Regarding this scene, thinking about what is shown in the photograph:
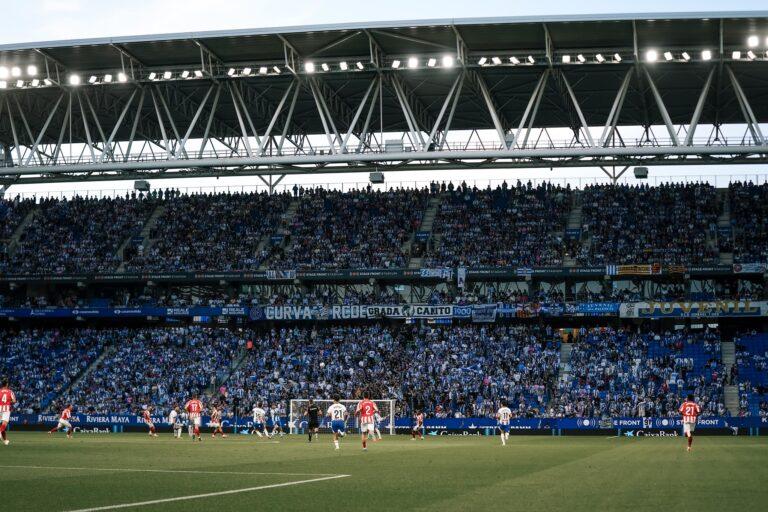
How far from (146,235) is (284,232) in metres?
10.3

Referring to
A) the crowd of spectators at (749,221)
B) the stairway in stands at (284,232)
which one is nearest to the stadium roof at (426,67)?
the crowd of spectators at (749,221)

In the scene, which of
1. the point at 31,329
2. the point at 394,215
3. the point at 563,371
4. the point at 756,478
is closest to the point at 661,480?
the point at 756,478

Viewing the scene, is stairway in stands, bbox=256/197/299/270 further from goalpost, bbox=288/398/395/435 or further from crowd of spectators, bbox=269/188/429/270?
Answer: goalpost, bbox=288/398/395/435

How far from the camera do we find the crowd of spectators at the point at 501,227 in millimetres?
61719

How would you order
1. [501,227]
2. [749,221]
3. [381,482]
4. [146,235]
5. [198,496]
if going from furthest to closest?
[146,235]
[501,227]
[749,221]
[381,482]
[198,496]

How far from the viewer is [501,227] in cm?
6444

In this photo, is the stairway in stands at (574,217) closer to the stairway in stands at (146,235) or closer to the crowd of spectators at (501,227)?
the crowd of spectators at (501,227)

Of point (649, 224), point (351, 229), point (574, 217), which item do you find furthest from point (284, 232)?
point (649, 224)

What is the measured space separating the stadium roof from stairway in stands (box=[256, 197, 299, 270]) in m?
7.97

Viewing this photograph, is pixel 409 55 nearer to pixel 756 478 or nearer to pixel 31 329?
pixel 31 329

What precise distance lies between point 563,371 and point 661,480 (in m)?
38.3

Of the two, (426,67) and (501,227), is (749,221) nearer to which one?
(501,227)

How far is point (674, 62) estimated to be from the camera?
52406 millimetres

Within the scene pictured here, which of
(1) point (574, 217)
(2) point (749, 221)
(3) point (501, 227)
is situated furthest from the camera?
(1) point (574, 217)
